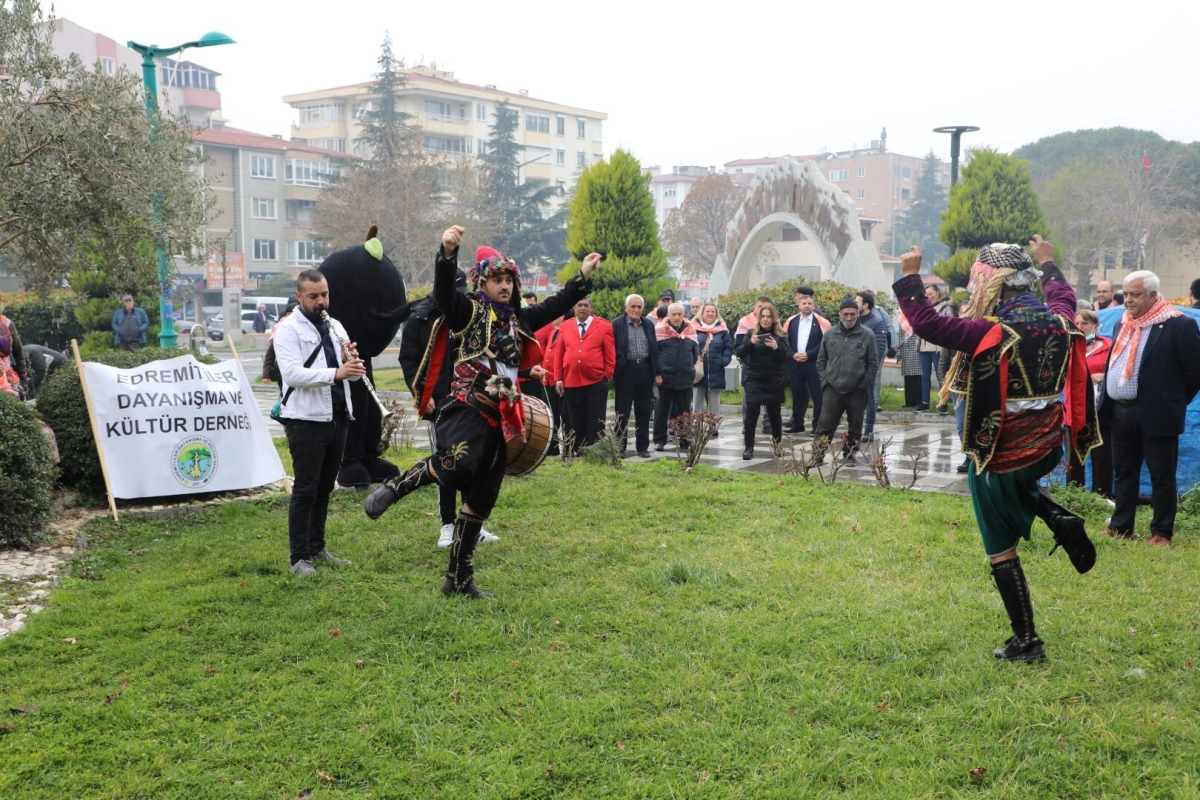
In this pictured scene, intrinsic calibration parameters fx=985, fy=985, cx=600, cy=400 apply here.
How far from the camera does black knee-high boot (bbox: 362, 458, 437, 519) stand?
5.99 metres

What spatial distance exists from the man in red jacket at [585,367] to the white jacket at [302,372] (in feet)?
16.4

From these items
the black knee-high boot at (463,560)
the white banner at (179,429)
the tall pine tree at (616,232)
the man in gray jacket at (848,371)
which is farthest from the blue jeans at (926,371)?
the black knee-high boot at (463,560)

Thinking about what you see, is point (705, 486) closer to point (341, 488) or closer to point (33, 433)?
point (341, 488)

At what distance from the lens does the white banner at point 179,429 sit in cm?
831

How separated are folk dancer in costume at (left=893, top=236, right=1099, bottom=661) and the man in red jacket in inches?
260

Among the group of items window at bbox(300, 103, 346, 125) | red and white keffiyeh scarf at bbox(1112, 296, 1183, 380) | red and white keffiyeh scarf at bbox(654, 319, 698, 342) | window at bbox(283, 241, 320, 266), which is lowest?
red and white keffiyeh scarf at bbox(654, 319, 698, 342)

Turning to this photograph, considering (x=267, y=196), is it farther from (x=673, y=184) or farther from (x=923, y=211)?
(x=923, y=211)

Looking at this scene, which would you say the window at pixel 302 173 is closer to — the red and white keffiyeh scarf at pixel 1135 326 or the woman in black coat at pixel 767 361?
the woman in black coat at pixel 767 361

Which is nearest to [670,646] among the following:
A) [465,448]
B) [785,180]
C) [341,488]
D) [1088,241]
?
[465,448]

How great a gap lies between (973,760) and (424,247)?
45.6m

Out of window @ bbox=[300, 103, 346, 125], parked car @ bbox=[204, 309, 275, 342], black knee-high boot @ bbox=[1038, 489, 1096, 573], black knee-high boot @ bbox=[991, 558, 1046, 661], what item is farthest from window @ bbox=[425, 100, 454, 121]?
black knee-high boot @ bbox=[991, 558, 1046, 661]

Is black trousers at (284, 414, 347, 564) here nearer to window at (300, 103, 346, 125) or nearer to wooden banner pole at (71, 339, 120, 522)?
wooden banner pole at (71, 339, 120, 522)

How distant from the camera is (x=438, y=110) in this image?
79.0 metres

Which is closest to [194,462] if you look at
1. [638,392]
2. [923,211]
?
[638,392]
